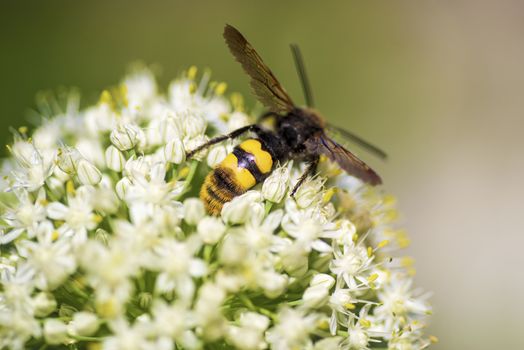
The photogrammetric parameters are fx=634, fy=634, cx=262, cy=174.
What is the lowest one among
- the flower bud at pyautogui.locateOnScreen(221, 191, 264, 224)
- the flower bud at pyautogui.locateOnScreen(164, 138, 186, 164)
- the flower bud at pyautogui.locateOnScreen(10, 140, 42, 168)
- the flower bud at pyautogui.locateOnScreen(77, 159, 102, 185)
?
the flower bud at pyautogui.locateOnScreen(10, 140, 42, 168)

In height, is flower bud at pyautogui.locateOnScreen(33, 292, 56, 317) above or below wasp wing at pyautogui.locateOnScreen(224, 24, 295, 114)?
below

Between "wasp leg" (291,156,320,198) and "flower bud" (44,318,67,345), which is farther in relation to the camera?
"wasp leg" (291,156,320,198)

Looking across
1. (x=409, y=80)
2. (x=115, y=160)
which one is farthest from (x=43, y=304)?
(x=409, y=80)

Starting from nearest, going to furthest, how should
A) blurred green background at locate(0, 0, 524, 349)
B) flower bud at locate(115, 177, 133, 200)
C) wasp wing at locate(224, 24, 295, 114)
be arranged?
flower bud at locate(115, 177, 133, 200) → wasp wing at locate(224, 24, 295, 114) → blurred green background at locate(0, 0, 524, 349)

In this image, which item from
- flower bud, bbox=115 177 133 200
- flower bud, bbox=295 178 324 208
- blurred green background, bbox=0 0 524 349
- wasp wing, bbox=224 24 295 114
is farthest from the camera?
blurred green background, bbox=0 0 524 349

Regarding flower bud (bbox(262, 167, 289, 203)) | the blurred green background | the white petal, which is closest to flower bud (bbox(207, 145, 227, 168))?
flower bud (bbox(262, 167, 289, 203))

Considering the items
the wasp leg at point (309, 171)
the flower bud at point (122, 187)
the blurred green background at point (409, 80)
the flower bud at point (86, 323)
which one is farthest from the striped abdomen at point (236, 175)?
the blurred green background at point (409, 80)

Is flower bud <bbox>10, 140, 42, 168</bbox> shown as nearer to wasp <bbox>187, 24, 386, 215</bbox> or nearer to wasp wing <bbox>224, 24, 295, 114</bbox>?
wasp <bbox>187, 24, 386, 215</bbox>
